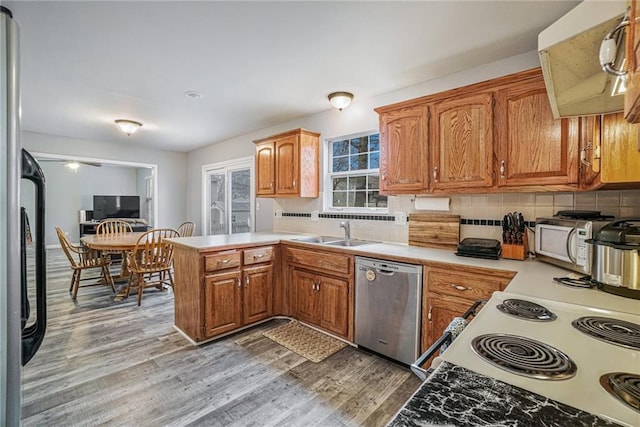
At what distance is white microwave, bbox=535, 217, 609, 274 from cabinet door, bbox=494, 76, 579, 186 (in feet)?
0.95

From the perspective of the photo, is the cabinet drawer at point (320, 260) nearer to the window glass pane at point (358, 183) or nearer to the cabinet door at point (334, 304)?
the cabinet door at point (334, 304)

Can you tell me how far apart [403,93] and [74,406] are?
3.54 m

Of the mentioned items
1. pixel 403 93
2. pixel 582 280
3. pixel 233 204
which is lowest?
pixel 582 280

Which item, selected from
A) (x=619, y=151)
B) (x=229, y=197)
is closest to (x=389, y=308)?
(x=619, y=151)

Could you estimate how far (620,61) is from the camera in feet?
2.70

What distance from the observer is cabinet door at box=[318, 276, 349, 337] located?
105 inches

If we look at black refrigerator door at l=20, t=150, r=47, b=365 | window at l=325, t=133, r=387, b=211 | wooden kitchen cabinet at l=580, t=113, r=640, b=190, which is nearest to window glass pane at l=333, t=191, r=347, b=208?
window at l=325, t=133, r=387, b=211

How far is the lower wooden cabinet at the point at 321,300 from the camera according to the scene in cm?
267

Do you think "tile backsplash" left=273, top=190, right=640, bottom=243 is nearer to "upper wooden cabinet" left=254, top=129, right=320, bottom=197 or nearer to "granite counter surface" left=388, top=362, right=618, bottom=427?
"upper wooden cabinet" left=254, top=129, right=320, bottom=197

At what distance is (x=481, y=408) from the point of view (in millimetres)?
570

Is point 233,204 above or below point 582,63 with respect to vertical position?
below

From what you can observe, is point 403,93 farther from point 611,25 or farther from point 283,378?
point 283,378

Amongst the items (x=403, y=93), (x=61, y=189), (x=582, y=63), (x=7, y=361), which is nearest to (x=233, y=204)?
(x=403, y=93)

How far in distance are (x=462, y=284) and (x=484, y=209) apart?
798mm
